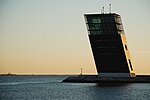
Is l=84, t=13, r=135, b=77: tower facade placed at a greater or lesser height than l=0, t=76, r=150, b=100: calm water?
greater

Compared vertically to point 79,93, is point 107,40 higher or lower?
higher

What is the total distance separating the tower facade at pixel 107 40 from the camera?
10212 cm

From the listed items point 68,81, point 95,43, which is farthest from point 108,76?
point 68,81

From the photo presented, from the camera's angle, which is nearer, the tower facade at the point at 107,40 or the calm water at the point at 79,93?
the calm water at the point at 79,93

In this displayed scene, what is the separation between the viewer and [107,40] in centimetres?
10244

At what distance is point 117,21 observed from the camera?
103 m

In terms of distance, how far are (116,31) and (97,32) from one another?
13.0 feet

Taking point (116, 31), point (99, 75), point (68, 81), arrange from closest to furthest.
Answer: point (116, 31), point (99, 75), point (68, 81)

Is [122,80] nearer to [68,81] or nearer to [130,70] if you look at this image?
[130,70]

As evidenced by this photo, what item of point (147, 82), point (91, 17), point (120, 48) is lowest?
point (147, 82)

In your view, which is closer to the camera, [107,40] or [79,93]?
[79,93]

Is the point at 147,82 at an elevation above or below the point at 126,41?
below

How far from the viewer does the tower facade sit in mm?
102125

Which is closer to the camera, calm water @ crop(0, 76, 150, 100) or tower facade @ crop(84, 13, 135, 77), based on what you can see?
calm water @ crop(0, 76, 150, 100)
